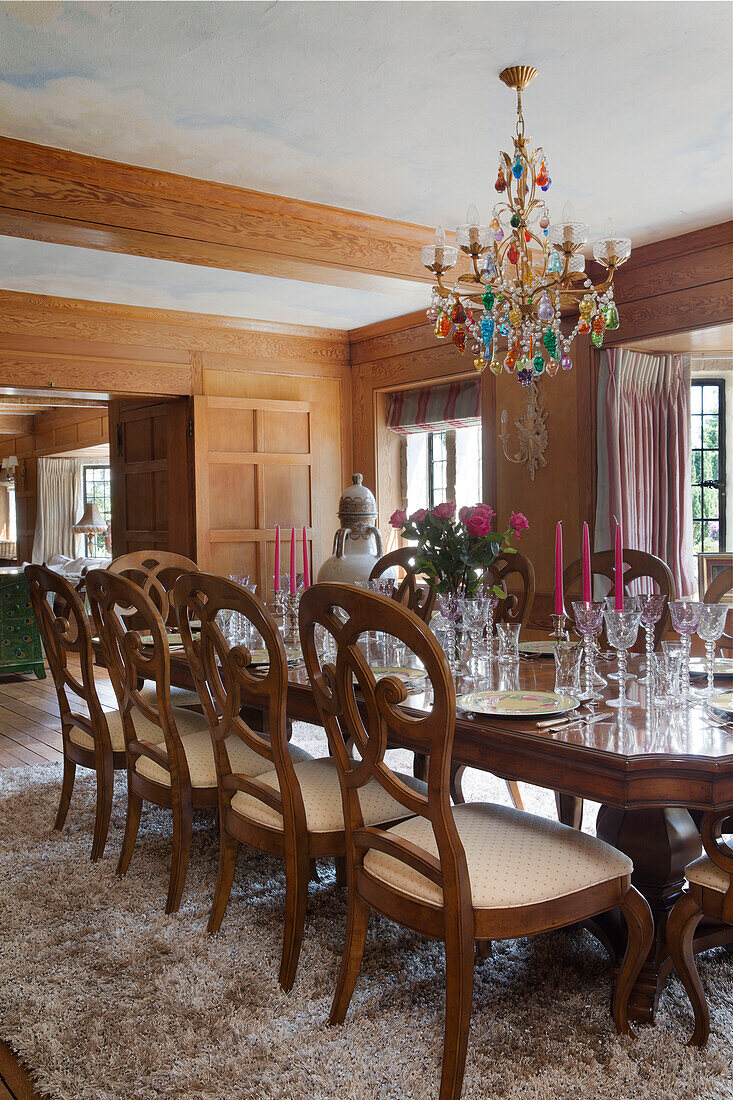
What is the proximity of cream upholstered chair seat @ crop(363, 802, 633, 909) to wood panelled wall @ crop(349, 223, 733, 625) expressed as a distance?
2.98 meters

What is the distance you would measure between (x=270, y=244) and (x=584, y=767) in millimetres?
2667

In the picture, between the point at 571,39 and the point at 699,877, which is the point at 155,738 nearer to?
the point at 699,877

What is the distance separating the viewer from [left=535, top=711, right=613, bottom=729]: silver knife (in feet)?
6.57

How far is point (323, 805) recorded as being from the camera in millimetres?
2266

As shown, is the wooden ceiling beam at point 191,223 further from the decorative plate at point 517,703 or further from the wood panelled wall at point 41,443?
the wood panelled wall at point 41,443

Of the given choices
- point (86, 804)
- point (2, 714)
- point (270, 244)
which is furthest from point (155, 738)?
point (2, 714)

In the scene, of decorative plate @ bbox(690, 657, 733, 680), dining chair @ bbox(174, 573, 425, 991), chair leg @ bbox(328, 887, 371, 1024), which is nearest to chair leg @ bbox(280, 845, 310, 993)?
dining chair @ bbox(174, 573, 425, 991)

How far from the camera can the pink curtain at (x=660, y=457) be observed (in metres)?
5.09

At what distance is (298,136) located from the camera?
10.1ft

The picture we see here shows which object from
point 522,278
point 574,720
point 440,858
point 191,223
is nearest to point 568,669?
point 574,720

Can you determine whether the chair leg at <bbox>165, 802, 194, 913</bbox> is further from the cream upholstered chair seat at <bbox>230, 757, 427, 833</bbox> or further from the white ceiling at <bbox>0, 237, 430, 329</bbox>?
the white ceiling at <bbox>0, 237, 430, 329</bbox>

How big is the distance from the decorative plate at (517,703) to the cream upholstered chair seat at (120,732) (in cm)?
113

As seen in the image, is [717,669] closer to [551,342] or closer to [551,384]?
[551,342]

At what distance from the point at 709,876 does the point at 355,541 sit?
3192mm
